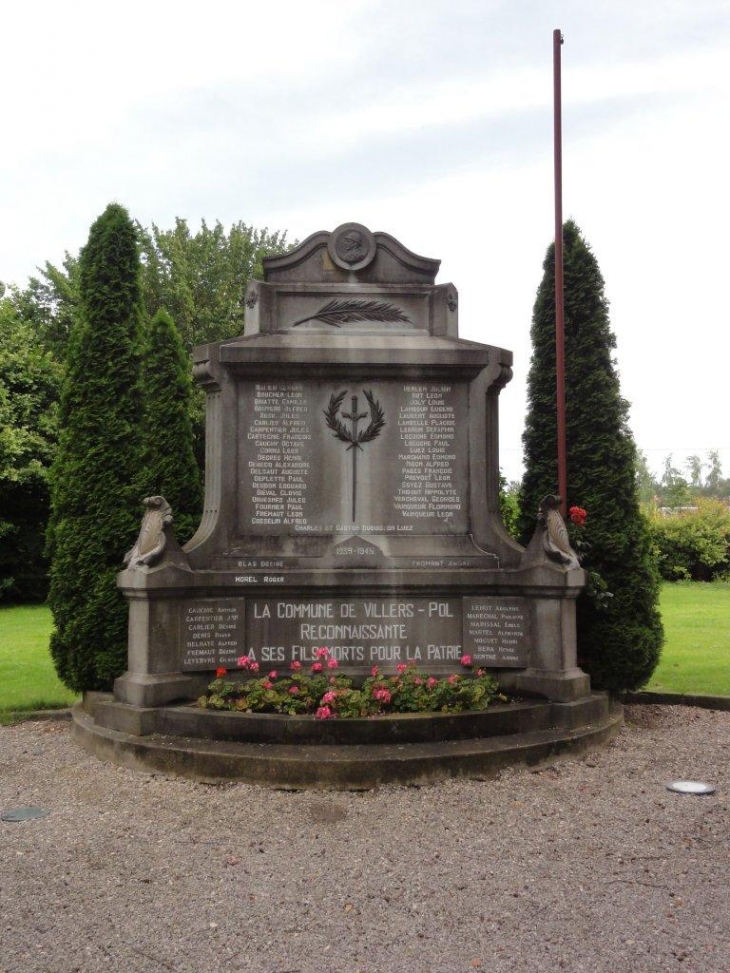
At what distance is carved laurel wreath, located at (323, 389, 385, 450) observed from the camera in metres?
7.61

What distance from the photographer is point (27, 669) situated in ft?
38.8

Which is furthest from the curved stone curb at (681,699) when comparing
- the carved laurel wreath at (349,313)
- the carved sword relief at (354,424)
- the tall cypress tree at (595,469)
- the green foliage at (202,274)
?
the green foliage at (202,274)

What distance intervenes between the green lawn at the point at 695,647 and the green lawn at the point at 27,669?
268 inches

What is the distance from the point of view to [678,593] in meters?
23.5

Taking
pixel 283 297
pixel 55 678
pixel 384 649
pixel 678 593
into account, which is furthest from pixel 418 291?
pixel 678 593

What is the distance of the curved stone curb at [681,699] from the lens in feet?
29.2

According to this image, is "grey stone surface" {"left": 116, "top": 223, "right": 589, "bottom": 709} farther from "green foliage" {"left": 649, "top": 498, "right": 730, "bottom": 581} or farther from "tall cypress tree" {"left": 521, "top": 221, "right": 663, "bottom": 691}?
"green foliage" {"left": 649, "top": 498, "right": 730, "bottom": 581}

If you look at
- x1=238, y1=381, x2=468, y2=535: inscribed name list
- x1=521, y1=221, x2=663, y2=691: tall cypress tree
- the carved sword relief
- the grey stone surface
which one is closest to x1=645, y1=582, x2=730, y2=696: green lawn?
x1=521, y1=221, x2=663, y2=691: tall cypress tree

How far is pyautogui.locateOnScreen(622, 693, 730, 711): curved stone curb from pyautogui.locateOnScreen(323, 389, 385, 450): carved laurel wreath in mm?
4115

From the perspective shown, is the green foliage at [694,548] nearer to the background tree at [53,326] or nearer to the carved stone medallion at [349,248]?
the background tree at [53,326]

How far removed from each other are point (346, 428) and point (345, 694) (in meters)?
2.44

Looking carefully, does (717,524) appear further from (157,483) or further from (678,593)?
(157,483)

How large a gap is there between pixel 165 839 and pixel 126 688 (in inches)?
84.6

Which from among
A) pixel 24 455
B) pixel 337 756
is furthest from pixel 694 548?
pixel 337 756
